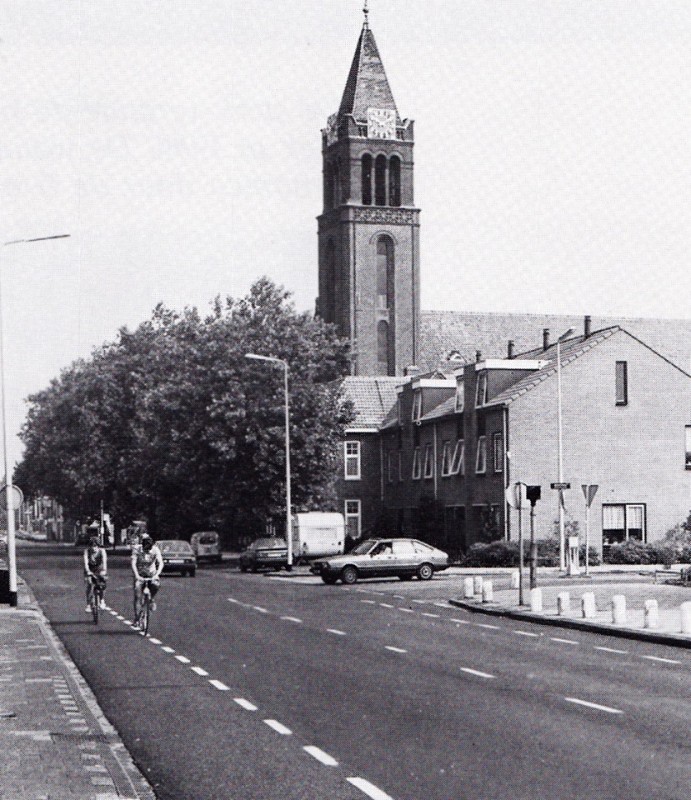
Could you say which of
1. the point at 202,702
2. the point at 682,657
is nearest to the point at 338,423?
the point at 682,657

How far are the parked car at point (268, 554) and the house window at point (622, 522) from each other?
41.5ft

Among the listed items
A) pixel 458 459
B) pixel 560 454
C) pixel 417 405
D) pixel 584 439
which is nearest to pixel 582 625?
pixel 560 454

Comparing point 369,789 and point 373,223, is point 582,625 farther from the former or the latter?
point 373,223

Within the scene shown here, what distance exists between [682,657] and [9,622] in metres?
13.1

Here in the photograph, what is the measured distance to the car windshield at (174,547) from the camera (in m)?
54.6

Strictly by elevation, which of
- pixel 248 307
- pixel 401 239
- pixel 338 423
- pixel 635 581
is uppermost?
pixel 401 239

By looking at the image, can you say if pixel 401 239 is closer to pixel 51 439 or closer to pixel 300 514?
pixel 51 439

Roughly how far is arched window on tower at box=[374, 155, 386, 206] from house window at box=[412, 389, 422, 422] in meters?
32.5

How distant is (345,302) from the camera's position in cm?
9931

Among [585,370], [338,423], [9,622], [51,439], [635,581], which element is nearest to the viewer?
[9,622]

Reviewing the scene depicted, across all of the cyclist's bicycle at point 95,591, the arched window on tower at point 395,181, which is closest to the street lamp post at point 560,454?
A: the cyclist's bicycle at point 95,591

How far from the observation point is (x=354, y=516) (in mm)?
76500

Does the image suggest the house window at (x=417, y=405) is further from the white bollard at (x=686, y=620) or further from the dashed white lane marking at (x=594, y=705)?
the dashed white lane marking at (x=594, y=705)

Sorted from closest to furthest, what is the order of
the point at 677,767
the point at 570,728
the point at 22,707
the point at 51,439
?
A: the point at 677,767
the point at 570,728
the point at 22,707
the point at 51,439
